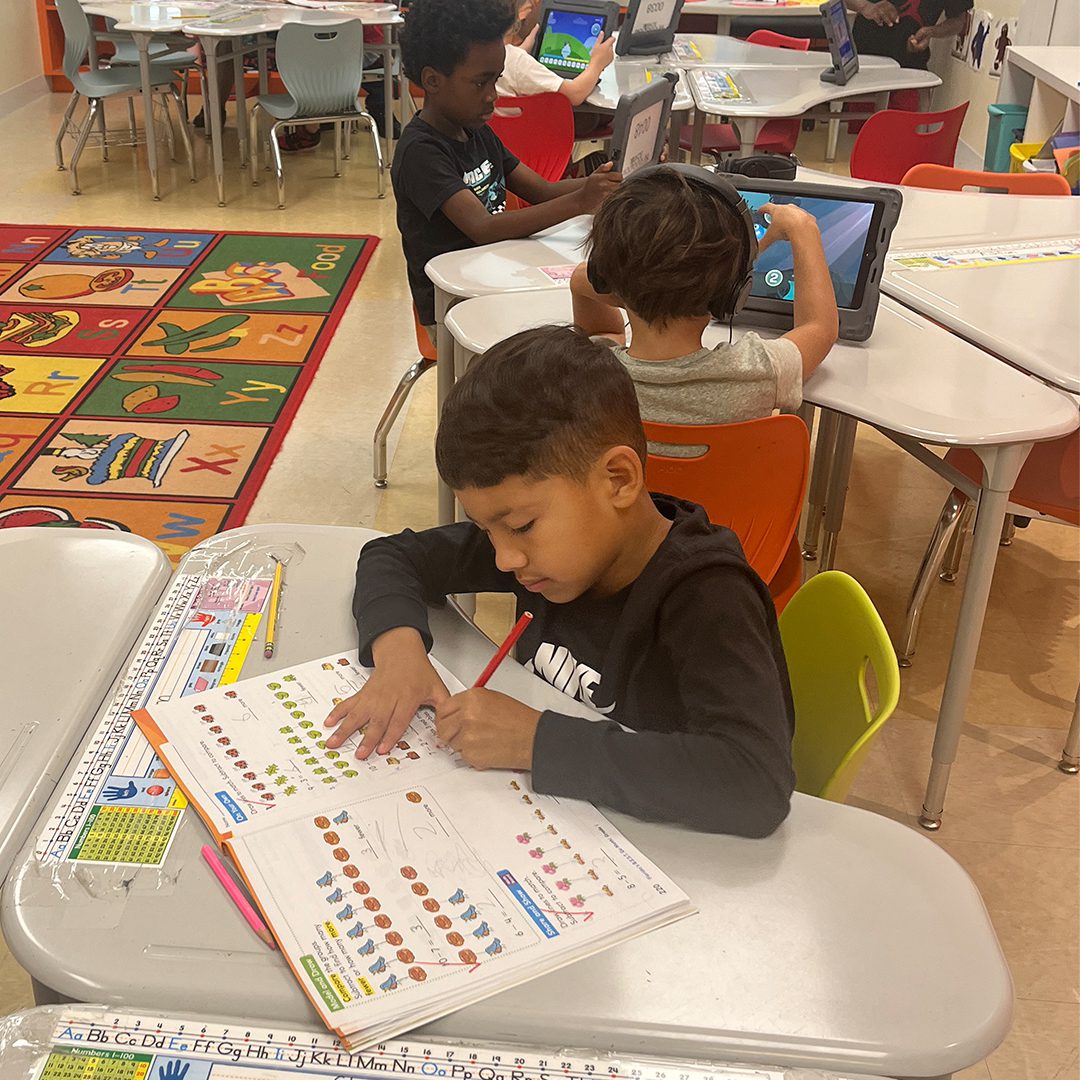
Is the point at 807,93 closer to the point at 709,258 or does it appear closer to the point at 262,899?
the point at 709,258

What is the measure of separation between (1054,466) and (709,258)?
2.72ft

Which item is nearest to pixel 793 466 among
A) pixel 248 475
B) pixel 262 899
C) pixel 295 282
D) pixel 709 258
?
pixel 709 258

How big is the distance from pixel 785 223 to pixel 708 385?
15.7 inches

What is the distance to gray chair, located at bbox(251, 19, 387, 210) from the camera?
16.6 ft

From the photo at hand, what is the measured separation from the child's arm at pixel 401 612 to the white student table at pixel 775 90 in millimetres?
3128

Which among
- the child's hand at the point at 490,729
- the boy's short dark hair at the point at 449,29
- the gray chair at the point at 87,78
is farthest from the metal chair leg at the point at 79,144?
the child's hand at the point at 490,729

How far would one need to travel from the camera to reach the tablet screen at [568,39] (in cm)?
456

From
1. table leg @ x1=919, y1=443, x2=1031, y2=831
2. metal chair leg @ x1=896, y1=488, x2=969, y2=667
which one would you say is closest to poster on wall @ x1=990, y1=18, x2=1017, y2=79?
metal chair leg @ x1=896, y1=488, x2=969, y2=667

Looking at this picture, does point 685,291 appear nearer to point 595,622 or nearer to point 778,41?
point 595,622

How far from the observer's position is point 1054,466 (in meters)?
2.02

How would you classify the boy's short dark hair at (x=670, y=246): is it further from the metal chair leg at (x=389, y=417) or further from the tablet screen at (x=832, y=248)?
the metal chair leg at (x=389, y=417)

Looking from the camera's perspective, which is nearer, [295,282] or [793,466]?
[793,466]

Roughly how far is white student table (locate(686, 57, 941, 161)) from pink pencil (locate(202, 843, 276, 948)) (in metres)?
3.58

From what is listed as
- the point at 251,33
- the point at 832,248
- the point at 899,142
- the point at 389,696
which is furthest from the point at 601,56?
the point at 389,696
